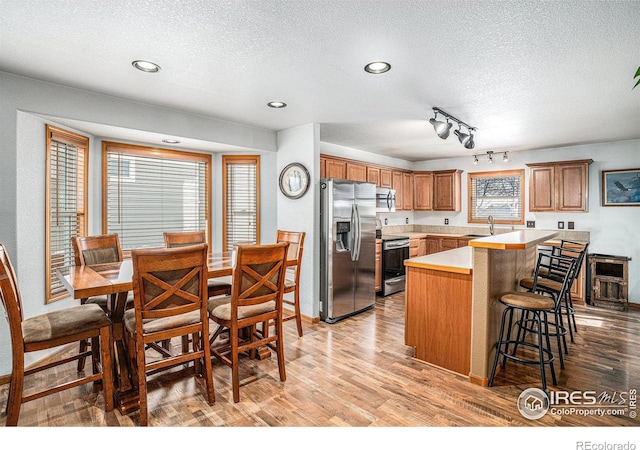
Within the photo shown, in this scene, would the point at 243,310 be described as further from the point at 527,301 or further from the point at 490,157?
the point at 490,157

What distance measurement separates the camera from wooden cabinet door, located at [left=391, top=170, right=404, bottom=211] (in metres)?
6.30

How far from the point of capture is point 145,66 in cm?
247

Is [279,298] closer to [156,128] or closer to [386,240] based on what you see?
[156,128]

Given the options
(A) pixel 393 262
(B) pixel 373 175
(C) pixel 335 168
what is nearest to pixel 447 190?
(B) pixel 373 175

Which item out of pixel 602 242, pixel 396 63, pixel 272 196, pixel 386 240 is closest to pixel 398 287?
pixel 386 240

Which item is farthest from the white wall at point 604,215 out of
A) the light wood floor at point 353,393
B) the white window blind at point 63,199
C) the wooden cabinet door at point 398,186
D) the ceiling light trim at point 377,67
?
the white window blind at point 63,199

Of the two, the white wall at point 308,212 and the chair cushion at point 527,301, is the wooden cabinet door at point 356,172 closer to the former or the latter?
the white wall at point 308,212

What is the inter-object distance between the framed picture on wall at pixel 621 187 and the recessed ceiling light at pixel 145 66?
19.7 feet

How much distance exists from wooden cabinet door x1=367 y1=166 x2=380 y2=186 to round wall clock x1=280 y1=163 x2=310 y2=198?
1.79 metres

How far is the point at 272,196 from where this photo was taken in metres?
4.61

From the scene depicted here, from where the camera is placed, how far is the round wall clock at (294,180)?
414 cm

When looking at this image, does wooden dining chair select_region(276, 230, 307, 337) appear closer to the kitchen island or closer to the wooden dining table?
the wooden dining table

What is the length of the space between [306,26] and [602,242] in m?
5.55

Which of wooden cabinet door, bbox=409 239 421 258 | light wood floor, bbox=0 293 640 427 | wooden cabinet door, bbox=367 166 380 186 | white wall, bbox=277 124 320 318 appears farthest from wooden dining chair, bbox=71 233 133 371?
wooden cabinet door, bbox=409 239 421 258
